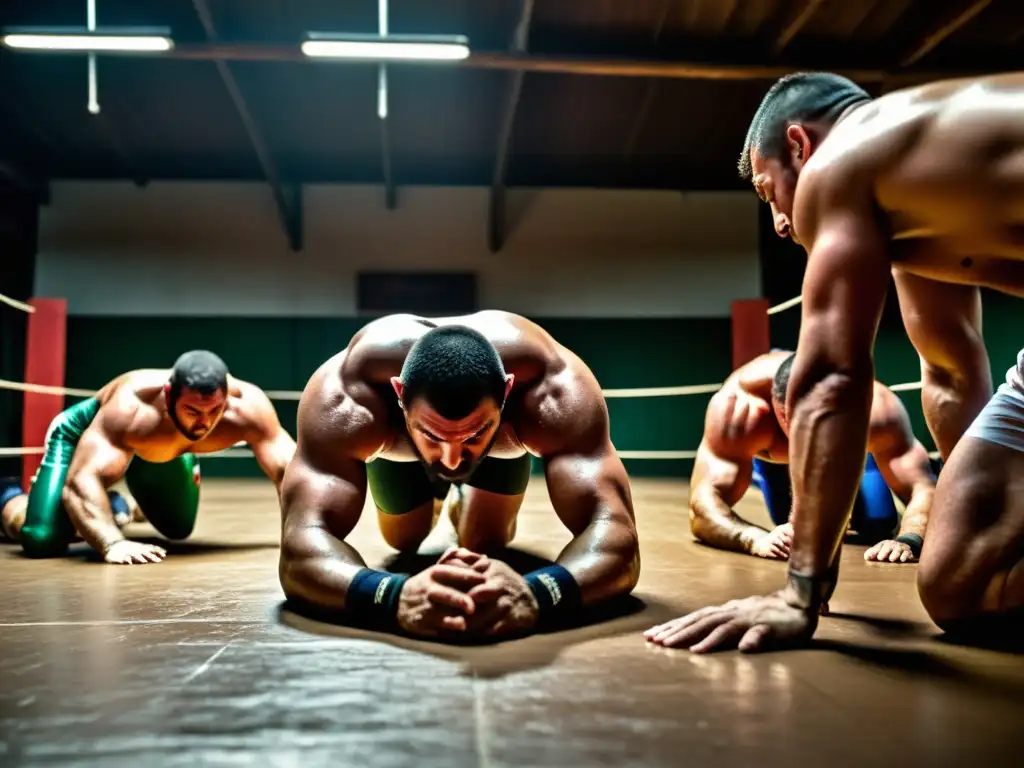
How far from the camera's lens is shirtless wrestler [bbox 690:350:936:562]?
2969mm

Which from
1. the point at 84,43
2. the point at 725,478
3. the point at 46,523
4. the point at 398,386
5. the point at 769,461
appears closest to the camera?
the point at 398,386

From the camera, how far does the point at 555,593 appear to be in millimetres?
1720

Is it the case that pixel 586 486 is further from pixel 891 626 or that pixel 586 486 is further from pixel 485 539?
pixel 485 539

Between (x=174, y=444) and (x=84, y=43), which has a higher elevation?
(x=84, y=43)

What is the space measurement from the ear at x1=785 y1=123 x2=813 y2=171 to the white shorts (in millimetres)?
603

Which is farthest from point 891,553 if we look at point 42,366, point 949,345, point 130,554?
point 42,366

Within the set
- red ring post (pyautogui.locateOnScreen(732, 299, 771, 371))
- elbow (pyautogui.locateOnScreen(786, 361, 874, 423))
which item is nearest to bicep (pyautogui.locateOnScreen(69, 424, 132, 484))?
elbow (pyautogui.locateOnScreen(786, 361, 874, 423))

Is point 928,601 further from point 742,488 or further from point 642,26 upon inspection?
point 642,26

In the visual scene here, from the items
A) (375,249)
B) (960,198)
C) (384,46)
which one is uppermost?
(384,46)

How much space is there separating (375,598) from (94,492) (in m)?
1.78

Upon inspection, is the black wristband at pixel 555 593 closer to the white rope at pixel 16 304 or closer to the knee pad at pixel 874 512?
the knee pad at pixel 874 512

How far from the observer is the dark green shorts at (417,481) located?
2.63 m

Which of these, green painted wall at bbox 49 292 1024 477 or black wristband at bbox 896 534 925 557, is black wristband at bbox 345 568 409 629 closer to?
black wristband at bbox 896 534 925 557

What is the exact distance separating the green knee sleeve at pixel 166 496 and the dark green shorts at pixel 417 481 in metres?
1.15
